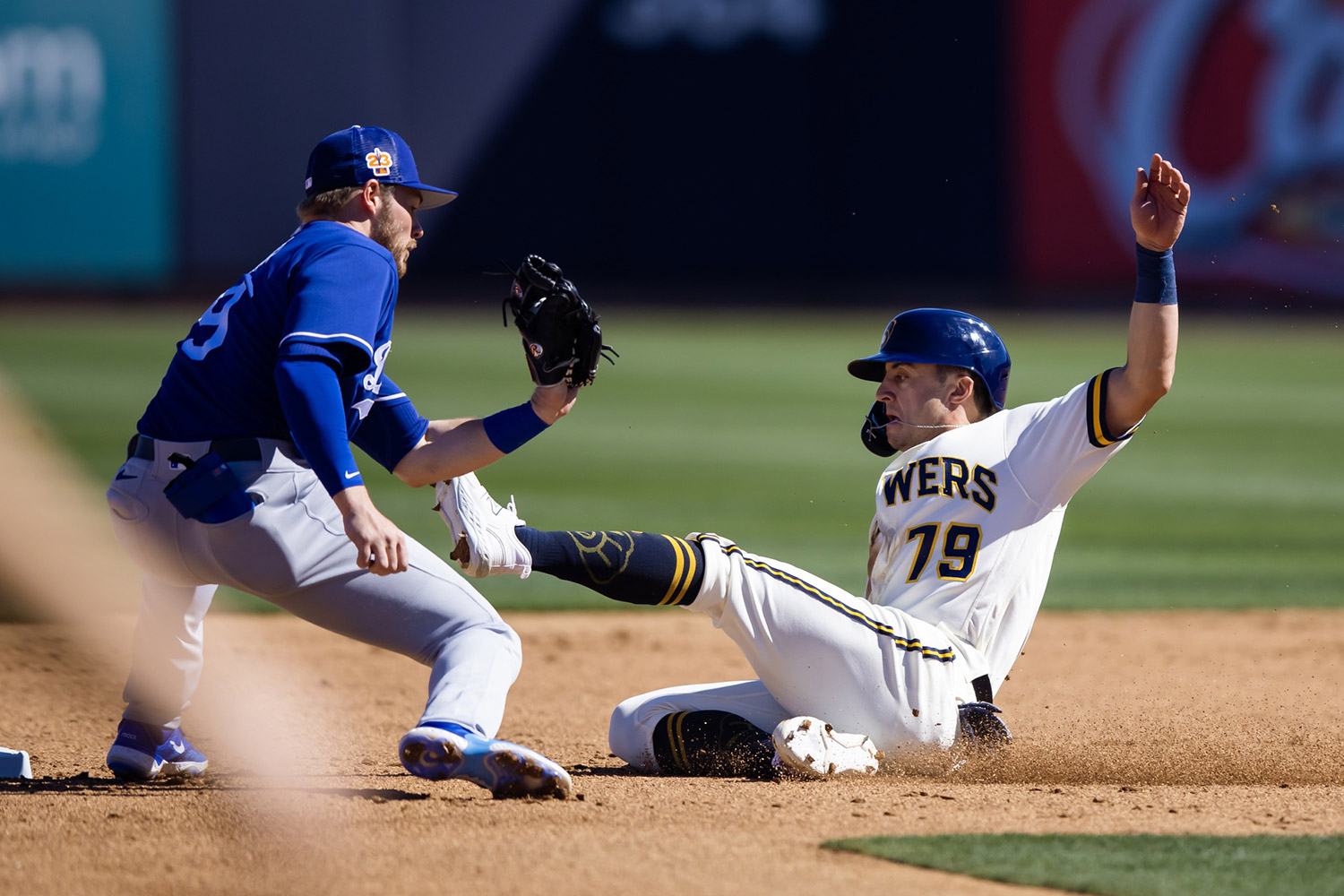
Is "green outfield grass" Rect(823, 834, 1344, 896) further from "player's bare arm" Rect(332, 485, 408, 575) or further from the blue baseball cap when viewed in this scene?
the blue baseball cap

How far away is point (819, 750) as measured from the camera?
11.9 ft

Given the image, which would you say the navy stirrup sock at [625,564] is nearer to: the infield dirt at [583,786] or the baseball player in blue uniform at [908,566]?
the baseball player in blue uniform at [908,566]

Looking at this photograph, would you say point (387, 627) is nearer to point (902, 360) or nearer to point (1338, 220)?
point (902, 360)

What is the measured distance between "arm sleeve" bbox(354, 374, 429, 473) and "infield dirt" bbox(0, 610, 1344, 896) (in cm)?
77

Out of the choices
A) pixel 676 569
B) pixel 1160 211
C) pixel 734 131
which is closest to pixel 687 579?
pixel 676 569

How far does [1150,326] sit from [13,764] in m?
2.88

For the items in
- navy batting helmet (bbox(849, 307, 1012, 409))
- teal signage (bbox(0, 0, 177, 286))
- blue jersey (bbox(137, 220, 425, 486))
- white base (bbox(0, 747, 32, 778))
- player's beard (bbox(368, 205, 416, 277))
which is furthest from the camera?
teal signage (bbox(0, 0, 177, 286))

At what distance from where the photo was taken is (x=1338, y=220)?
59.6ft

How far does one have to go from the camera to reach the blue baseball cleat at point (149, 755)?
12.4 feet

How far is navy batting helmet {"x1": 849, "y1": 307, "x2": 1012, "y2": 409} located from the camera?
396cm

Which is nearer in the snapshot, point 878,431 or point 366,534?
point 366,534

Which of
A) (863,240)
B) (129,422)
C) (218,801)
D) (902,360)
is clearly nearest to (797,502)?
(129,422)

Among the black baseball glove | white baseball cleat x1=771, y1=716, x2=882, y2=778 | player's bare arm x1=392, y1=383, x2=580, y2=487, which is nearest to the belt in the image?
player's bare arm x1=392, y1=383, x2=580, y2=487

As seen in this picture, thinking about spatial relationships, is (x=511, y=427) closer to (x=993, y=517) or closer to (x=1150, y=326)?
(x=993, y=517)
